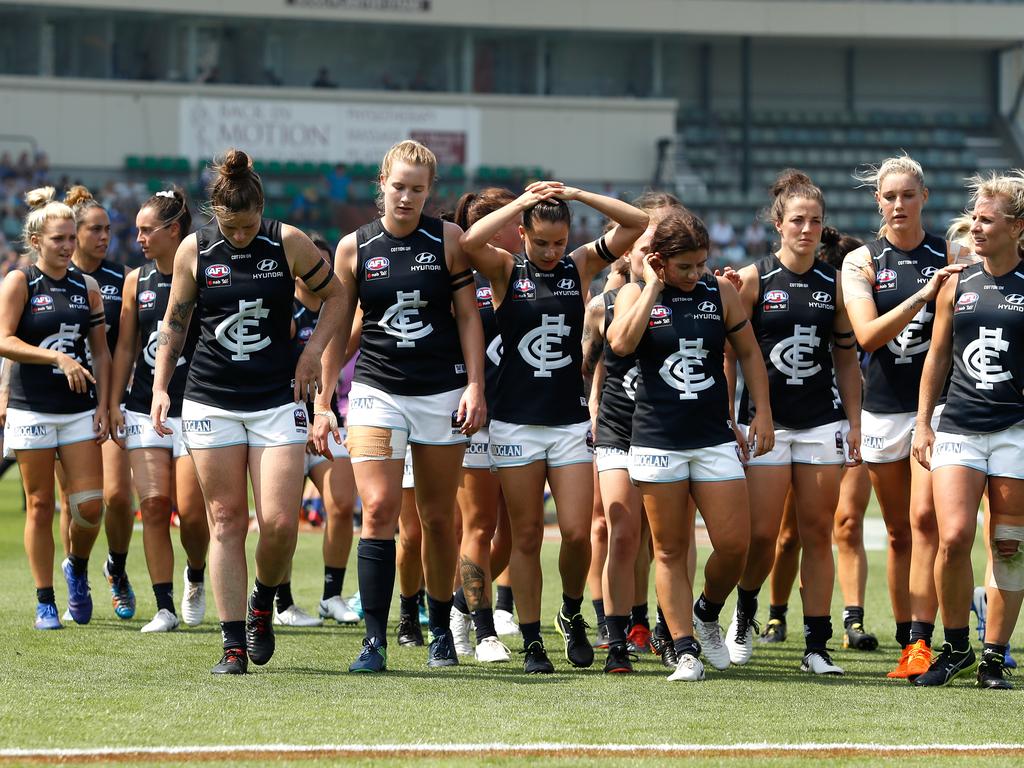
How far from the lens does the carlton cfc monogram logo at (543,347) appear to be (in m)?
6.58

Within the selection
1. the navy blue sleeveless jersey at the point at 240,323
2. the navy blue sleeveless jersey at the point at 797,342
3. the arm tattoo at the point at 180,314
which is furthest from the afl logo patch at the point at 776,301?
the arm tattoo at the point at 180,314

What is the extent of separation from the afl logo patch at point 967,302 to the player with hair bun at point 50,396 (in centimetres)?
443

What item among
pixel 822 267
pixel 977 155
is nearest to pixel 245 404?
pixel 822 267

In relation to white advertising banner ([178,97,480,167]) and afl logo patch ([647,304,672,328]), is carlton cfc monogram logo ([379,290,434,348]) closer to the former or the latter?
afl logo patch ([647,304,672,328])

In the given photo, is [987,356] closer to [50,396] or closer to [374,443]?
[374,443]

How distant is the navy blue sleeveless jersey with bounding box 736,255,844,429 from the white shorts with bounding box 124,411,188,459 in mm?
3151

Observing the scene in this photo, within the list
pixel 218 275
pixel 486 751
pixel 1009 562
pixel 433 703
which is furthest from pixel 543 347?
pixel 486 751

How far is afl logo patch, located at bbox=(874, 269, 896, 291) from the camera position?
710 cm

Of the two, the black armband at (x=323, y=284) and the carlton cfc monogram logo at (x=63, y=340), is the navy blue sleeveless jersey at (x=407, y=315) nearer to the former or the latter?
the black armband at (x=323, y=284)

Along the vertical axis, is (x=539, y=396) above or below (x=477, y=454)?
above

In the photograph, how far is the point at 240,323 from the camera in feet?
20.6

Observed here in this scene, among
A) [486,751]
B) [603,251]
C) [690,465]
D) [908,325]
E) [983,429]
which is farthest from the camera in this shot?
[908,325]

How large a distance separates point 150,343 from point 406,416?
2.31m

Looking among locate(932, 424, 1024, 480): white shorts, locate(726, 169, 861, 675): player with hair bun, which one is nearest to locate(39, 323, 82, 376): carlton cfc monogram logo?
locate(726, 169, 861, 675): player with hair bun
